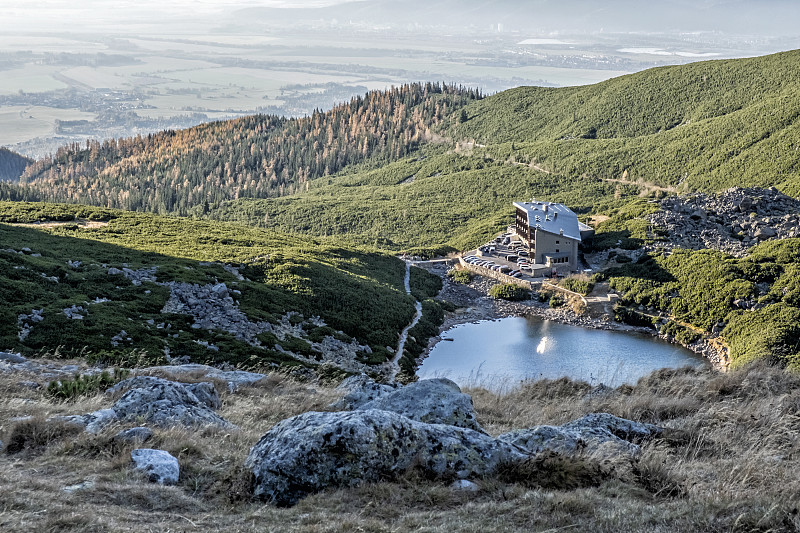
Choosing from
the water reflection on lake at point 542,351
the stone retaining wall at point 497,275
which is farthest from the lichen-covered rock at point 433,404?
the stone retaining wall at point 497,275

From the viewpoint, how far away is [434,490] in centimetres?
767

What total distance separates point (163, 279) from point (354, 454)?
107 feet

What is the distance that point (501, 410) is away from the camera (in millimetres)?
13734

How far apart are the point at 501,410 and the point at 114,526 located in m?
8.93

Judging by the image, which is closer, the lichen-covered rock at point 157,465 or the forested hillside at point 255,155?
the lichen-covered rock at point 157,465

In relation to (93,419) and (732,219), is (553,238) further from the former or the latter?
(93,419)

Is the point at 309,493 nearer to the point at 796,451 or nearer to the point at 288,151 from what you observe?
the point at 796,451

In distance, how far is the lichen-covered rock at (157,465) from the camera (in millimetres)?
8172

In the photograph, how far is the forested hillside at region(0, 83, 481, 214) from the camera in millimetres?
156375

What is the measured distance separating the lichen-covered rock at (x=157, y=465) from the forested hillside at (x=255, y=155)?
139 metres

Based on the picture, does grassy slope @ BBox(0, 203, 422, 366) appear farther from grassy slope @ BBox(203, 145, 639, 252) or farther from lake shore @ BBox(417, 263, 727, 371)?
grassy slope @ BBox(203, 145, 639, 252)

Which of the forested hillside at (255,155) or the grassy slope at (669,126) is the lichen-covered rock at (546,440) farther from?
the forested hillside at (255,155)

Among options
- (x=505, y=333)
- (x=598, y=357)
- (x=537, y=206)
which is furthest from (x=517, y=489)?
(x=537, y=206)

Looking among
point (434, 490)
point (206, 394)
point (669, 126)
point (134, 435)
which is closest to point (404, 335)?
point (206, 394)
